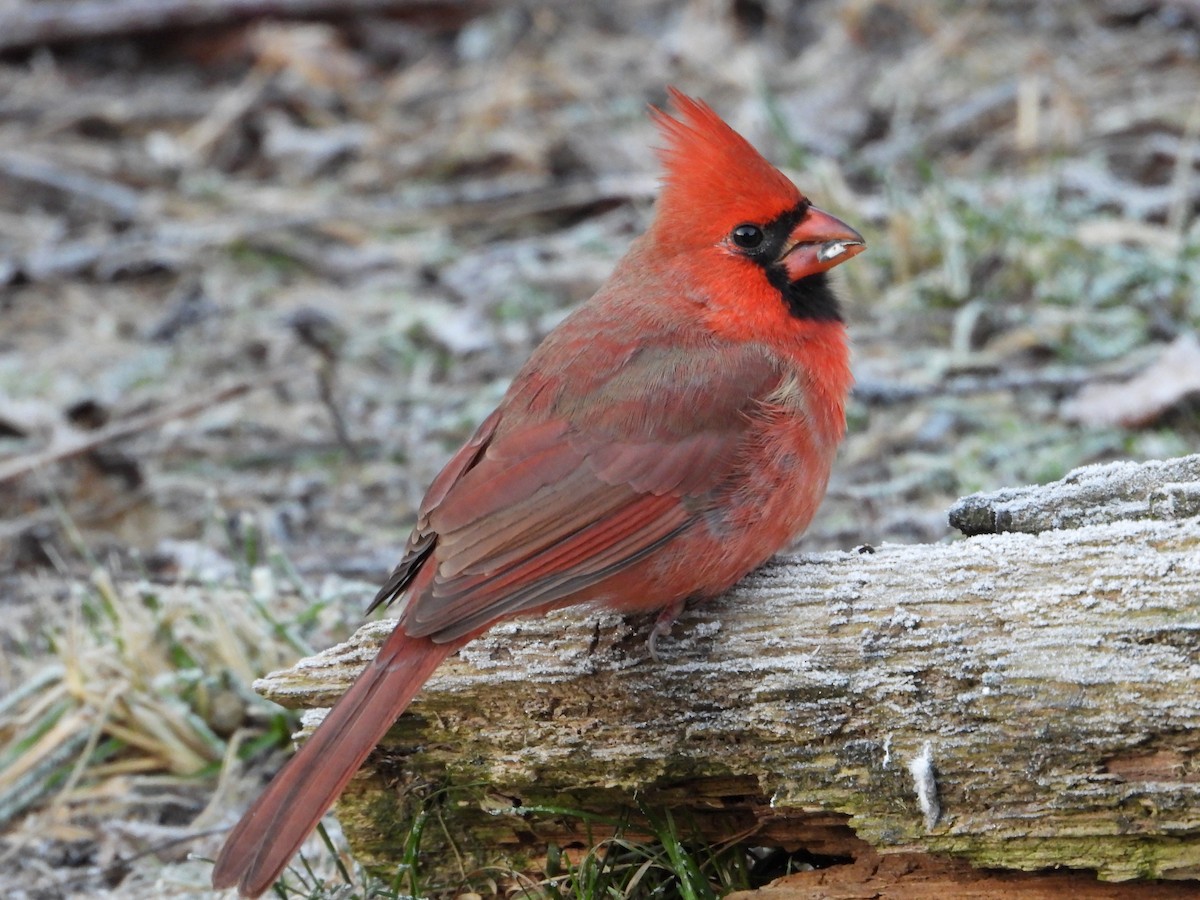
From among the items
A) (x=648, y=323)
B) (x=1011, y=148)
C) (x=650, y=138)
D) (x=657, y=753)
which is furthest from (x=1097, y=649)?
(x=650, y=138)

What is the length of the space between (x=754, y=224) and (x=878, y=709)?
1.24 metres

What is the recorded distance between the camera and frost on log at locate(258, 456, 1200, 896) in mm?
2260

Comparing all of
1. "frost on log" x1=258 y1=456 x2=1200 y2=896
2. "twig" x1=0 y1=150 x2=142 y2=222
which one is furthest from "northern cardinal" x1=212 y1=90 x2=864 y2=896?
"twig" x1=0 y1=150 x2=142 y2=222

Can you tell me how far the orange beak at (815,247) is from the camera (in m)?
3.28

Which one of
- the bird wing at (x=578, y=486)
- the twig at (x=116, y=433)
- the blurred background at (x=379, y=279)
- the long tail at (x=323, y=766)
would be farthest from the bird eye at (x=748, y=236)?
the twig at (x=116, y=433)

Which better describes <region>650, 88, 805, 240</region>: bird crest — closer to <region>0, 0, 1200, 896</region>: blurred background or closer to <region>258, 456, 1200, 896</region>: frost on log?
<region>258, 456, 1200, 896</region>: frost on log

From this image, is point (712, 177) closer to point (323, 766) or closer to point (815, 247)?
point (815, 247)

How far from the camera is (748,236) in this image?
10.8 ft

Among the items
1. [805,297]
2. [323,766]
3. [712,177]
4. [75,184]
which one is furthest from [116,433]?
[75,184]

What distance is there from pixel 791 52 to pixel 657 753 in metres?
5.46

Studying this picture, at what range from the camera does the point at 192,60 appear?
7.96m

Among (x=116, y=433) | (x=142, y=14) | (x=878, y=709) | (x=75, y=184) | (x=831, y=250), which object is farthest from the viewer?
(x=142, y=14)

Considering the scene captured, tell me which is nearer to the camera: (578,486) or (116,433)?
(578,486)

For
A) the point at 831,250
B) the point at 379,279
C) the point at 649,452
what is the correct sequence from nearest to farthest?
the point at 649,452 → the point at 831,250 → the point at 379,279
